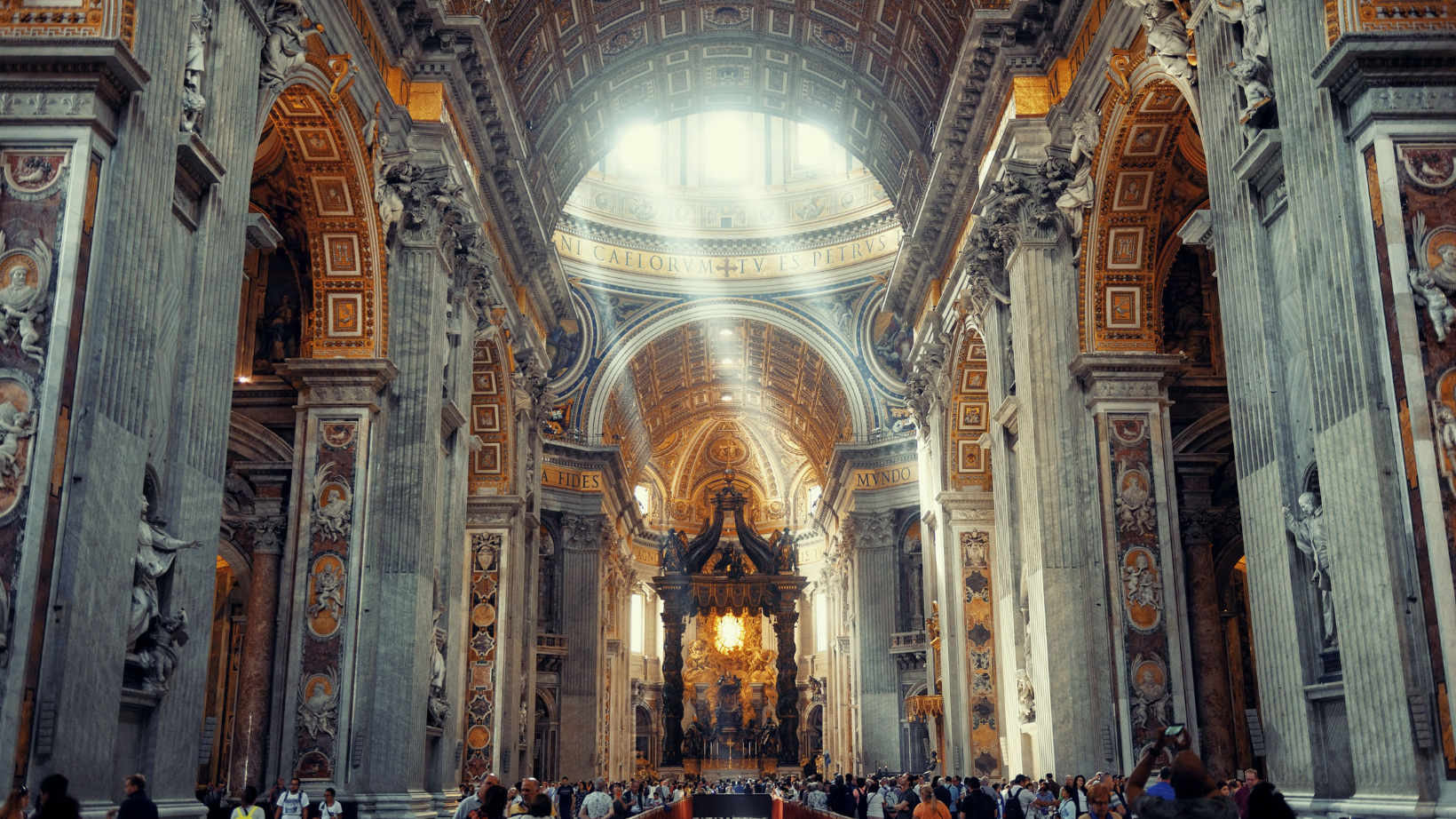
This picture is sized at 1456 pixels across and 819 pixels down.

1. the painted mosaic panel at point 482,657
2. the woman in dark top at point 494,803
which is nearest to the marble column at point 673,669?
the painted mosaic panel at point 482,657

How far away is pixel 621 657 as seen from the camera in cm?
4222

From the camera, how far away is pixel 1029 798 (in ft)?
41.6

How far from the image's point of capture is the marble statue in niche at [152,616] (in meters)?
7.72

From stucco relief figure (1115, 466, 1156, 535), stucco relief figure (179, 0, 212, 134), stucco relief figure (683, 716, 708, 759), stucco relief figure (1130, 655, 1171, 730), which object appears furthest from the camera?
stucco relief figure (683, 716, 708, 759)

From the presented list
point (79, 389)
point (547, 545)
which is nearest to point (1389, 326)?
point (79, 389)

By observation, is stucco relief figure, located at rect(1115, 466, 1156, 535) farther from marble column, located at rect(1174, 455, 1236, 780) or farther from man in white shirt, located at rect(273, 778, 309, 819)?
man in white shirt, located at rect(273, 778, 309, 819)

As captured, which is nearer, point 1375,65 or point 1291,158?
point 1375,65

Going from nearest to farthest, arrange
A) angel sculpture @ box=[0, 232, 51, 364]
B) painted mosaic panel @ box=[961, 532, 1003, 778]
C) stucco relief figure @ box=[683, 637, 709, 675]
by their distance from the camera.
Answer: angel sculpture @ box=[0, 232, 51, 364] → painted mosaic panel @ box=[961, 532, 1003, 778] → stucco relief figure @ box=[683, 637, 709, 675]

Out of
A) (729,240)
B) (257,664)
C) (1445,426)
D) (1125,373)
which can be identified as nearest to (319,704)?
(257,664)

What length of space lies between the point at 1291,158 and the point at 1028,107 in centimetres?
715

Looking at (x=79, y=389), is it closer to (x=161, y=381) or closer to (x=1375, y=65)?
(x=161, y=381)

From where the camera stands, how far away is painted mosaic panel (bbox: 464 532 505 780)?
1898cm

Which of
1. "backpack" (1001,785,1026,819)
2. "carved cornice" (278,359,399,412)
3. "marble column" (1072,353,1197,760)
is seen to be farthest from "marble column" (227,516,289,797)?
"marble column" (1072,353,1197,760)

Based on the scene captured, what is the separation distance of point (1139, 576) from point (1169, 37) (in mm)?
5403
